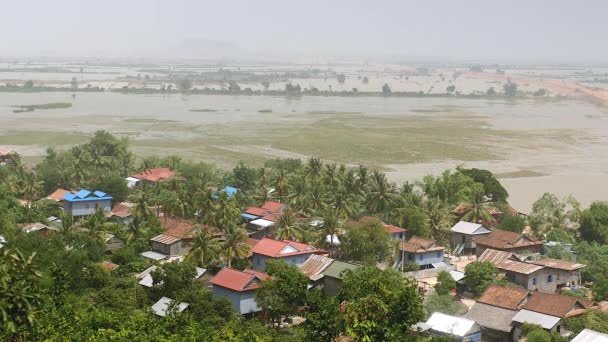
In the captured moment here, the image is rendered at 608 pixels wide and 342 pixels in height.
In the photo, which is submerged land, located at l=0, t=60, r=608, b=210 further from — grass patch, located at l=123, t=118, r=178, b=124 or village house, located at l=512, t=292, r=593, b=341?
village house, located at l=512, t=292, r=593, b=341

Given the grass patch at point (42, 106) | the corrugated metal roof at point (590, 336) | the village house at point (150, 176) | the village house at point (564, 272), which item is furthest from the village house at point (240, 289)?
the grass patch at point (42, 106)

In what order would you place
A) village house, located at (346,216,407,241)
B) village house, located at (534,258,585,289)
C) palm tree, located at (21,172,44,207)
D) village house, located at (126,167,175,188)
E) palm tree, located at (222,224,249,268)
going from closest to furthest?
palm tree, located at (222,224,249,268) < village house, located at (534,258,585,289) < village house, located at (346,216,407,241) < palm tree, located at (21,172,44,207) < village house, located at (126,167,175,188)

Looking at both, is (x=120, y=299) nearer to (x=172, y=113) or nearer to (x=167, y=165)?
(x=167, y=165)

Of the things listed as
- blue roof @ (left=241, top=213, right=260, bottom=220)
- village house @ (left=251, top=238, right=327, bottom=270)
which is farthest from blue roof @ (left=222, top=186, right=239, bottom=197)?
village house @ (left=251, top=238, right=327, bottom=270)

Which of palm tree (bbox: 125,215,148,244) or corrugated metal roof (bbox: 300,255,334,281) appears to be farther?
palm tree (bbox: 125,215,148,244)

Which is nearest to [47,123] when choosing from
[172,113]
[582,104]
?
[172,113]

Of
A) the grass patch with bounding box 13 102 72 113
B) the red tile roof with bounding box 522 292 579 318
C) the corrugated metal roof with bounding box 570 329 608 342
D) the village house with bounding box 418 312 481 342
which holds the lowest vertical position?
the grass patch with bounding box 13 102 72 113
